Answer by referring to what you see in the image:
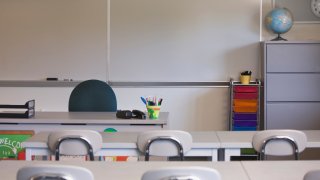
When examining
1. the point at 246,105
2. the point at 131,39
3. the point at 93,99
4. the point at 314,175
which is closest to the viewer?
the point at 314,175

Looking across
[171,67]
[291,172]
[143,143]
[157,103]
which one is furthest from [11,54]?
[291,172]

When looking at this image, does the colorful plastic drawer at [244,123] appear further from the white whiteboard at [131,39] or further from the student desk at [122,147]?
the student desk at [122,147]

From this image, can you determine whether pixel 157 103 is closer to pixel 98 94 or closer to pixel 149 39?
pixel 98 94

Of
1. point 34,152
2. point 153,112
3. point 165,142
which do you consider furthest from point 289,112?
point 34,152

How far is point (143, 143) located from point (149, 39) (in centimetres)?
300

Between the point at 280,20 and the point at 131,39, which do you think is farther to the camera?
the point at 131,39

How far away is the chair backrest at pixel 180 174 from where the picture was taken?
1797 mm

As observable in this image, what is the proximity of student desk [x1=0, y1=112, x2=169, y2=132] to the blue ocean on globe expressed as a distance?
87.1 inches

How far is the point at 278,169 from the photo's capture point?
2385mm

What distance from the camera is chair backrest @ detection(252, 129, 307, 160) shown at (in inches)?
117

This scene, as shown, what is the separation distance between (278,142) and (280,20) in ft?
9.34

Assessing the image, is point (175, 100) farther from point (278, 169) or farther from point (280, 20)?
point (278, 169)

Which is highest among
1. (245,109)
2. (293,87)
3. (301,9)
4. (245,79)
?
(301,9)

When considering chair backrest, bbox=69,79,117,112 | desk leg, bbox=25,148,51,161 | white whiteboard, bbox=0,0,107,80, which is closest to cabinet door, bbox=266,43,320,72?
chair backrest, bbox=69,79,117,112
